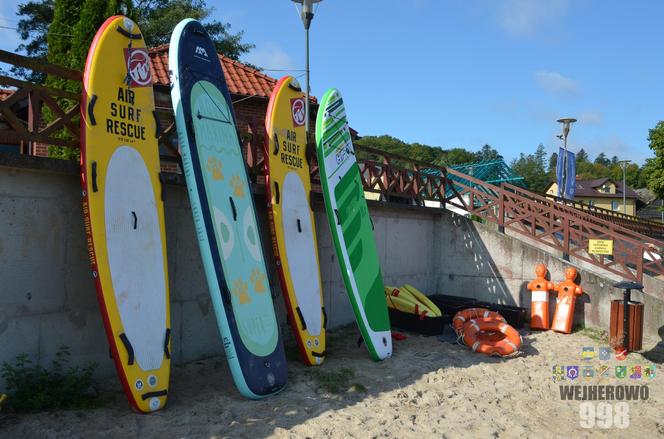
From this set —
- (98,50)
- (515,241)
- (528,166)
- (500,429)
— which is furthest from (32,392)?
(528,166)

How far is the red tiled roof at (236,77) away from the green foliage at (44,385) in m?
8.15

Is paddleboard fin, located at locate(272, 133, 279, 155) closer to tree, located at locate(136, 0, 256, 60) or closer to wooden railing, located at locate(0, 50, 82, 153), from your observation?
wooden railing, located at locate(0, 50, 82, 153)

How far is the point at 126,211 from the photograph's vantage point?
4.39 meters

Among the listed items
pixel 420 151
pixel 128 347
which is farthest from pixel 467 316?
pixel 420 151

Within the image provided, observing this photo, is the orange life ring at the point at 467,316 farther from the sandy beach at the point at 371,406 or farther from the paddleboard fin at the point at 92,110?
the paddleboard fin at the point at 92,110

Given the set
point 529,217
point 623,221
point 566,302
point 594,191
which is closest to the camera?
point 566,302

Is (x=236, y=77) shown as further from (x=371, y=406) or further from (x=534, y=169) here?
(x=534, y=169)

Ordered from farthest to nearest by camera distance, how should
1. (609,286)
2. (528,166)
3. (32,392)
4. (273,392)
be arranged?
(528,166) < (609,286) < (273,392) < (32,392)

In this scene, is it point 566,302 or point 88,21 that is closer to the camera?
point 566,302

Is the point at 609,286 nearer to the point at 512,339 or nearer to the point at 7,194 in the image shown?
the point at 512,339

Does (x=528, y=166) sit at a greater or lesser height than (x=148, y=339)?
greater

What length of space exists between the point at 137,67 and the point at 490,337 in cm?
531

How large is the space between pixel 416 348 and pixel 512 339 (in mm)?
1215

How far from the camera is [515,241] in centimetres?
904
